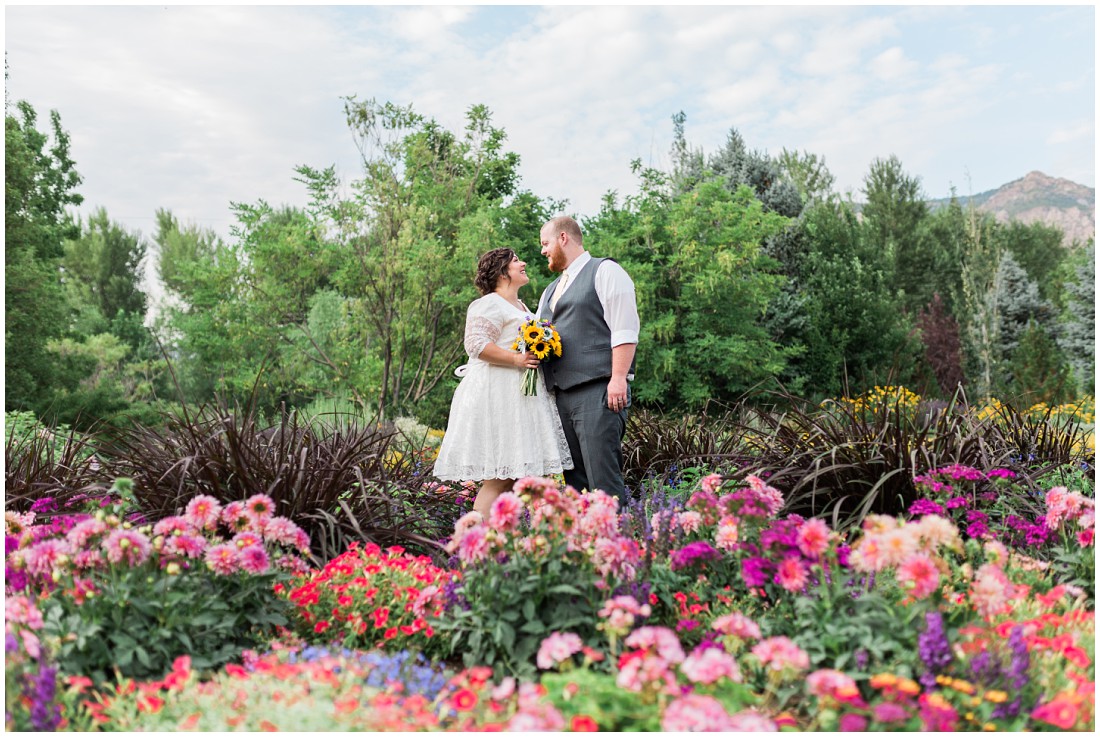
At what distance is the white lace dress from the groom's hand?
39 centimetres

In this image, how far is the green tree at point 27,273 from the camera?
13172 millimetres

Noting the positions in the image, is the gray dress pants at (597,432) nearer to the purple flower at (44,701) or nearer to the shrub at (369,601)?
the shrub at (369,601)

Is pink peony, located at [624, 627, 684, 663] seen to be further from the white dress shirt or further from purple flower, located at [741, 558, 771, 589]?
the white dress shirt

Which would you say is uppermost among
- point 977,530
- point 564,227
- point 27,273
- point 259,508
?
point 27,273

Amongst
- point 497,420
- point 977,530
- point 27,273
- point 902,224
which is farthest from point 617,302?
point 902,224

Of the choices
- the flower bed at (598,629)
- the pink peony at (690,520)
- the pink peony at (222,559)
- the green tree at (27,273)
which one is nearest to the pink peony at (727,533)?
the flower bed at (598,629)

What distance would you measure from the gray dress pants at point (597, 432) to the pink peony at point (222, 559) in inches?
79.1

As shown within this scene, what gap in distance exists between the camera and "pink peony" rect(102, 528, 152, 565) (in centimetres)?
232

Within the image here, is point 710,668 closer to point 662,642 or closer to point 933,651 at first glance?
point 662,642

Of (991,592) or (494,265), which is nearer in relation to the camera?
(991,592)

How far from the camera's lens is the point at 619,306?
4.05 meters

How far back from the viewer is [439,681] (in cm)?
218

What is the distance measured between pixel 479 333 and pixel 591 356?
2.03 ft

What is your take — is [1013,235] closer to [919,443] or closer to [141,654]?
[919,443]
